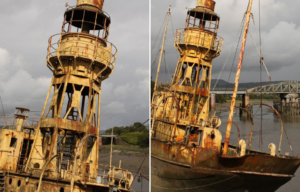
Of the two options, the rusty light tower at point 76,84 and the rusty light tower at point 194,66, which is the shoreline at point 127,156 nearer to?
the rusty light tower at point 194,66

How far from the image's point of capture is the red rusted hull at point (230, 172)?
15.7m

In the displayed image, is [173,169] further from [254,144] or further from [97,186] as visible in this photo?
[254,144]

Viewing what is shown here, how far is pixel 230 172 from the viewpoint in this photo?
1617 cm

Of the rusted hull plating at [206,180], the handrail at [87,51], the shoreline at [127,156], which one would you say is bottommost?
the shoreline at [127,156]

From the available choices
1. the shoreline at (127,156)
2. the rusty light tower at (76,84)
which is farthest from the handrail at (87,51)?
the shoreline at (127,156)

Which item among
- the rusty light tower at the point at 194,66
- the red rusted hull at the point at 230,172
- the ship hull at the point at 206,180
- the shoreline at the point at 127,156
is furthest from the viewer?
the shoreline at the point at 127,156

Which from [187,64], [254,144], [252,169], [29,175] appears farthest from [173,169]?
[254,144]

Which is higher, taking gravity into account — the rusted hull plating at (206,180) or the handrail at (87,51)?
the handrail at (87,51)

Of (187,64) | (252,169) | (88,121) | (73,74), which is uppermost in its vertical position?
(187,64)

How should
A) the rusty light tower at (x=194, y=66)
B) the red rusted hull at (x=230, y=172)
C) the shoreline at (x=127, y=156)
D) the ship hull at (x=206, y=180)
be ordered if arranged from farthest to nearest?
1. the shoreline at (x=127, y=156)
2. the rusty light tower at (x=194, y=66)
3. the ship hull at (x=206, y=180)
4. the red rusted hull at (x=230, y=172)

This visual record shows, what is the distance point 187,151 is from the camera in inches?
702

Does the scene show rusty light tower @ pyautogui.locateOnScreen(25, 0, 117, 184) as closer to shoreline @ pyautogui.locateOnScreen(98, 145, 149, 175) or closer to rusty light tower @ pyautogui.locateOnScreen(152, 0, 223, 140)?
rusty light tower @ pyautogui.locateOnScreen(152, 0, 223, 140)

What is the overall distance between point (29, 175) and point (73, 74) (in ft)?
20.1

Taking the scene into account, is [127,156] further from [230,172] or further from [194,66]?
[230,172]
